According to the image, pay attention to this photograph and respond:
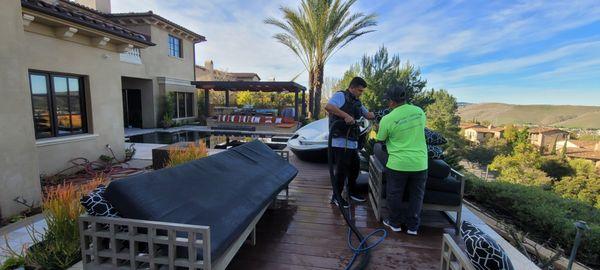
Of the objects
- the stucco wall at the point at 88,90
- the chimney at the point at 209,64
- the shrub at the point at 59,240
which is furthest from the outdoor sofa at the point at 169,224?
the chimney at the point at 209,64

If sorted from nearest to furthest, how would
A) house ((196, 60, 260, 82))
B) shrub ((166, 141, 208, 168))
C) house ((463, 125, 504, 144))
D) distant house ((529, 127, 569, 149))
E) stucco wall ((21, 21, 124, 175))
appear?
shrub ((166, 141, 208, 168))
stucco wall ((21, 21, 124, 175))
house ((196, 60, 260, 82))
distant house ((529, 127, 569, 149))
house ((463, 125, 504, 144))

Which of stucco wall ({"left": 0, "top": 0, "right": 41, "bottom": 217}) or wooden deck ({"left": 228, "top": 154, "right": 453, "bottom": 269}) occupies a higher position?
stucco wall ({"left": 0, "top": 0, "right": 41, "bottom": 217})

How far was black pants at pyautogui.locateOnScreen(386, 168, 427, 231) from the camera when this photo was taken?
2469mm

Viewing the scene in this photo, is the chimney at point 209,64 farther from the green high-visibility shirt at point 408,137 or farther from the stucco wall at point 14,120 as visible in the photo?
the green high-visibility shirt at point 408,137

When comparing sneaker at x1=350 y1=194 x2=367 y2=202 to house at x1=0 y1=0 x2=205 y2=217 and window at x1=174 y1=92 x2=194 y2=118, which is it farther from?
window at x1=174 y1=92 x2=194 y2=118

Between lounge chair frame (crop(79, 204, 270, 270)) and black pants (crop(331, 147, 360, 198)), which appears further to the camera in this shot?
black pants (crop(331, 147, 360, 198))

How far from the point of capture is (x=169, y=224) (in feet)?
4.67

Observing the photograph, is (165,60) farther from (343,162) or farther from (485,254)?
(485,254)

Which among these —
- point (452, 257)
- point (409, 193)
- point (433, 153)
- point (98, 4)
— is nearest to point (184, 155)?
point (409, 193)

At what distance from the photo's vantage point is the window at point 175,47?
14.1 m

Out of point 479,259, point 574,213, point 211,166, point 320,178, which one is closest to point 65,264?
point 211,166

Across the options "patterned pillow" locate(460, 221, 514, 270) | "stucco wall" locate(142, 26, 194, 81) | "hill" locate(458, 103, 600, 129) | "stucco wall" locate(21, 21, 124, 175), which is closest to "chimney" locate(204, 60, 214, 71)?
"stucco wall" locate(142, 26, 194, 81)

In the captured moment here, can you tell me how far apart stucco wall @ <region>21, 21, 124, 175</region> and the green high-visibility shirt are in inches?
229

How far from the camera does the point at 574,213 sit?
3902mm
